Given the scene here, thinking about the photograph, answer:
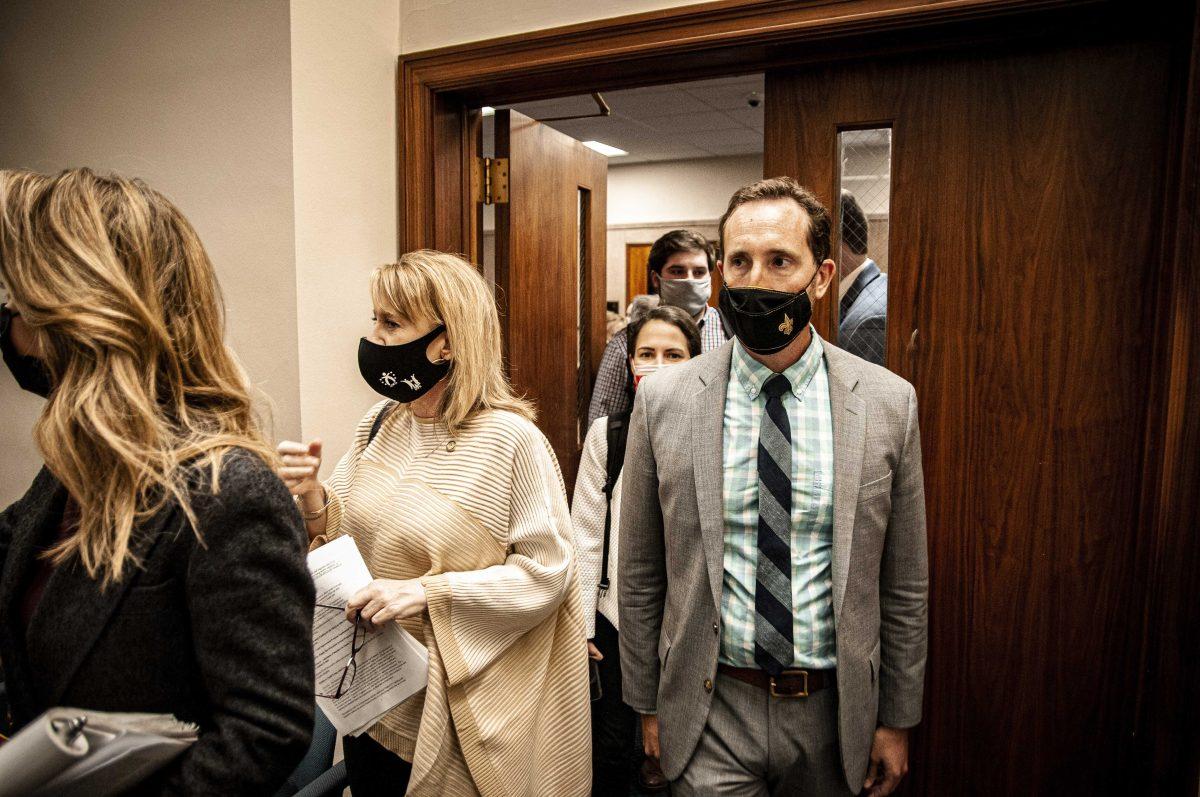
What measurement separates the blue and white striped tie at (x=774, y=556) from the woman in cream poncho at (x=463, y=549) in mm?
401

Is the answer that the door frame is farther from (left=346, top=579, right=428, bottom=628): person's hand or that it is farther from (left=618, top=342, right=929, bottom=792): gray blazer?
(left=346, top=579, right=428, bottom=628): person's hand

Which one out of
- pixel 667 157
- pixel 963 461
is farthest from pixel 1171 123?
pixel 667 157

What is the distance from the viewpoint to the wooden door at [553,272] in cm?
280

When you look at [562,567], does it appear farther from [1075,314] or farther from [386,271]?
[1075,314]

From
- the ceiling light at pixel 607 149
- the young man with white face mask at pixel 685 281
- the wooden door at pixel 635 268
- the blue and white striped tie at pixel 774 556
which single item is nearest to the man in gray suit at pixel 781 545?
the blue and white striped tie at pixel 774 556

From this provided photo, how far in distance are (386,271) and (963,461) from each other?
1.48m

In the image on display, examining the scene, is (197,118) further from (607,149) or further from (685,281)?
(607,149)

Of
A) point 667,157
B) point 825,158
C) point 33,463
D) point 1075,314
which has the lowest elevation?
point 33,463

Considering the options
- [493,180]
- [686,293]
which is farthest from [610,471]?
[686,293]

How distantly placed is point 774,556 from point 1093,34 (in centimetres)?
146

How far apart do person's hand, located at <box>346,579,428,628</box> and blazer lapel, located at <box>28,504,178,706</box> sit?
0.51m

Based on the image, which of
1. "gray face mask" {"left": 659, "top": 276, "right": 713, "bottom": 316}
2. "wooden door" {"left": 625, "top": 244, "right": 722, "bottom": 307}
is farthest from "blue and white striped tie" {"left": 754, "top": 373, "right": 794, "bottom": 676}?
"wooden door" {"left": 625, "top": 244, "right": 722, "bottom": 307}

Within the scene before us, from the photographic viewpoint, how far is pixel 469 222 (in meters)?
2.56

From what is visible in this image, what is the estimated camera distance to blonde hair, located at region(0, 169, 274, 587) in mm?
824
